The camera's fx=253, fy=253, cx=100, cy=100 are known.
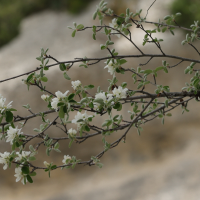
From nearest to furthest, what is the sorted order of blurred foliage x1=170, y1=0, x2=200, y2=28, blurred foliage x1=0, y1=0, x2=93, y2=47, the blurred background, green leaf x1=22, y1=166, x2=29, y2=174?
green leaf x1=22, y1=166, x2=29, y2=174, the blurred background, blurred foliage x1=170, y1=0, x2=200, y2=28, blurred foliage x1=0, y1=0, x2=93, y2=47

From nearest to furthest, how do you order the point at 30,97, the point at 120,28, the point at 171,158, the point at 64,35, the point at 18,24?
the point at 120,28, the point at 171,158, the point at 30,97, the point at 64,35, the point at 18,24

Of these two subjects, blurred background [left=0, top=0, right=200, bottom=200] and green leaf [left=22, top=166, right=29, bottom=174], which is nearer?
green leaf [left=22, top=166, right=29, bottom=174]

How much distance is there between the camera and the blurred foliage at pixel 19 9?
4019 mm

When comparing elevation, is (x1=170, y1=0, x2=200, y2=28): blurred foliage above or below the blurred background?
above

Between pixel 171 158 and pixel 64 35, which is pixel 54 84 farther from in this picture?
pixel 171 158

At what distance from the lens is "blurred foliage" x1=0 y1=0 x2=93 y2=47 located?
13.2 feet

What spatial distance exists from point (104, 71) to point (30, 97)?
3.02 ft

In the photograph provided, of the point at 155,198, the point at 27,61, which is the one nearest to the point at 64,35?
the point at 27,61

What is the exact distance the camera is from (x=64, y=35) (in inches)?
147

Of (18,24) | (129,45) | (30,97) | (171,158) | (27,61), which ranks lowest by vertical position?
(171,158)

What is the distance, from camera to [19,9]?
14.9 ft

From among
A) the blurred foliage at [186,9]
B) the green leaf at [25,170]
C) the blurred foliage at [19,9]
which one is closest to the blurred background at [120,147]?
the blurred foliage at [186,9]

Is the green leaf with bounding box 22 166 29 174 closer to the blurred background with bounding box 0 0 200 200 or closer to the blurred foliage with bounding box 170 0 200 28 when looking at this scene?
the blurred background with bounding box 0 0 200 200

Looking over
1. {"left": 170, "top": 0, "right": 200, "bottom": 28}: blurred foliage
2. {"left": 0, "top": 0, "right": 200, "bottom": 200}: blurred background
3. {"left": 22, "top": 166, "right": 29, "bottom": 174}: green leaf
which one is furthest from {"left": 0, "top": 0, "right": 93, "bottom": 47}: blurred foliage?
{"left": 22, "top": 166, "right": 29, "bottom": 174}: green leaf
